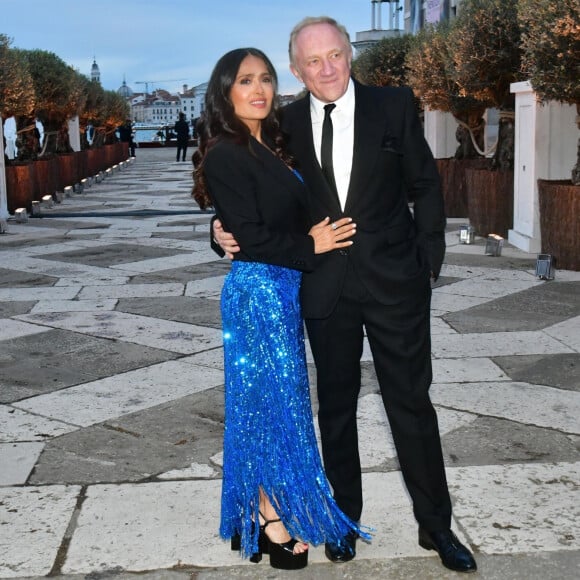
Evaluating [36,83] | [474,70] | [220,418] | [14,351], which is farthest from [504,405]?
[36,83]

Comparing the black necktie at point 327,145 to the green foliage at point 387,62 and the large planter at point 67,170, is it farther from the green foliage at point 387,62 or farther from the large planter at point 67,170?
the large planter at point 67,170

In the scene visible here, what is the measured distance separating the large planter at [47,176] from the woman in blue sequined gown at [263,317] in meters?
16.6

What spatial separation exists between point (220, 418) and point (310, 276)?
202 centimetres

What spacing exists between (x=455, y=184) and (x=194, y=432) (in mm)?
10979

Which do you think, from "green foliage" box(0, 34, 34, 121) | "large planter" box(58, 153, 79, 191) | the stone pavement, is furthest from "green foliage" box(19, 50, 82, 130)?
the stone pavement

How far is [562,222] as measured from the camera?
9602 millimetres

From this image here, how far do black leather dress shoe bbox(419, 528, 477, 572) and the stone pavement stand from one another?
0.17 ft

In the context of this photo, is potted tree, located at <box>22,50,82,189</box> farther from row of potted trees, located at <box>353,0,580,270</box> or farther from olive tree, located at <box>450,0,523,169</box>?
olive tree, located at <box>450,0,523,169</box>

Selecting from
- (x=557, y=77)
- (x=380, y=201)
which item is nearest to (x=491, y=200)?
(x=557, y=77)

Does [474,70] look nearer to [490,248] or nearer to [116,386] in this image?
[490,248]

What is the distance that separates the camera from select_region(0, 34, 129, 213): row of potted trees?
16.4 m

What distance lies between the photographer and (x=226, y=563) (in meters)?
3.30

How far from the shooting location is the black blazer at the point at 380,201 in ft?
10.3

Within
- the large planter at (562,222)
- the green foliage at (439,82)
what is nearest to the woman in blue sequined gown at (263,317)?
the large planter at (562,222)
